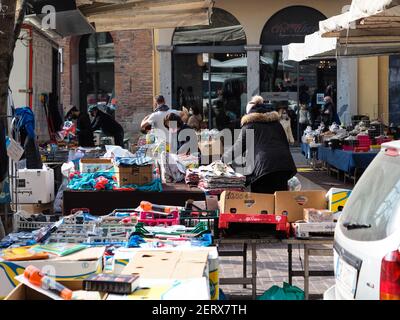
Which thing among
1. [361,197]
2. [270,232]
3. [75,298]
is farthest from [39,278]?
[270,232]

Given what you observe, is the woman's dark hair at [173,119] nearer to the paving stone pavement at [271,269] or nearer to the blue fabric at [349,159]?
the paving stone pavement at [271,269]

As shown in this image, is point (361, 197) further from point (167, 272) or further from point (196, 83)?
point (196, 83)

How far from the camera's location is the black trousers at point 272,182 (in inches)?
366

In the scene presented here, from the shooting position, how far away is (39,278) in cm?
383

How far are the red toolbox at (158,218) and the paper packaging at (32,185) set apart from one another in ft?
14.3

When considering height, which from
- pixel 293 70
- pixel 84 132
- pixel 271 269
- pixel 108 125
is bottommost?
pixel 271 269

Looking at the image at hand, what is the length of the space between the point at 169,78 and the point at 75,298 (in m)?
18.5

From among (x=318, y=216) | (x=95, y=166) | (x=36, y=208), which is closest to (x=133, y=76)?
(x=36, y=208)

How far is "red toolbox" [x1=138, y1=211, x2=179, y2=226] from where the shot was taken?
686cm

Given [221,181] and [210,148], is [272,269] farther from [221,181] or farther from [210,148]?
[210,148]

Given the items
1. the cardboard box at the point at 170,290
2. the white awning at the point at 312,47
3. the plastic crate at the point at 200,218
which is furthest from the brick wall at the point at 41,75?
the cardboard box at the point at 170,290

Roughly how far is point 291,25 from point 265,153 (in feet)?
44.7

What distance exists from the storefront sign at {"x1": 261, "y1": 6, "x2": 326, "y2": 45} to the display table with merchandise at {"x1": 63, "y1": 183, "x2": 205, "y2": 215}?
44.2ft

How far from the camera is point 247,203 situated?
24.2ft
